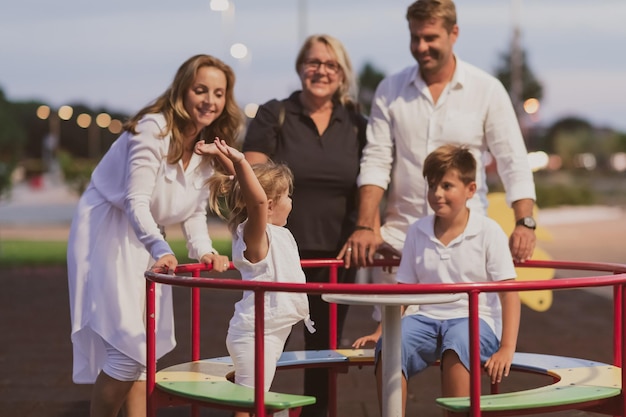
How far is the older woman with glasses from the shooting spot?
18.7 ft

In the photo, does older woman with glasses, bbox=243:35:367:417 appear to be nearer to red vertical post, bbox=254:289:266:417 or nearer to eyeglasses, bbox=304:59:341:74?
eyeglasses, bbox=304:59:341:74

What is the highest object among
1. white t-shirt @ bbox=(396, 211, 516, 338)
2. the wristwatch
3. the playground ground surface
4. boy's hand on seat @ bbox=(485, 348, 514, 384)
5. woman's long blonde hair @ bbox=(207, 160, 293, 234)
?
woman's long blonde hair @ bbox=(207, 160, 293, 234)

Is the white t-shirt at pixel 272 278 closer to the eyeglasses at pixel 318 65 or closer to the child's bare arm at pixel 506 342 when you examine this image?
the child's bare arm at pixel 506 342

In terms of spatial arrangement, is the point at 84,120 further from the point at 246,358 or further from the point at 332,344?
the point at 246,358

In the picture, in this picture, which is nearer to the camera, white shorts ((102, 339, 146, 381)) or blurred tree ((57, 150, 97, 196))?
white shorts ((102, 339, 146, 381))

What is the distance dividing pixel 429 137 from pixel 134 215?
1.48 meters

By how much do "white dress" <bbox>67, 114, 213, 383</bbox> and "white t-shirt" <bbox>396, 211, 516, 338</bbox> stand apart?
98 cm

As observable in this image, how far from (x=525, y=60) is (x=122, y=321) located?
55084 millimetres

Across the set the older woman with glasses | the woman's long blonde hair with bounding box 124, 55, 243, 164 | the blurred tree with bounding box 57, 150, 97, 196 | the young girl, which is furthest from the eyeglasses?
the blurred tree with bounding box 57, 150, 97, 196

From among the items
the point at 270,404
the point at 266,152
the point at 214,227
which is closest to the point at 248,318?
the point at 270,404

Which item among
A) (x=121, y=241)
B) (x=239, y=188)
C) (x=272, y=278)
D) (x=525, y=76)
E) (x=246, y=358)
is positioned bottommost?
(x=246, y=358)

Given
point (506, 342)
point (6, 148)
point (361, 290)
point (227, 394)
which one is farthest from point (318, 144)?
point (6, 148)

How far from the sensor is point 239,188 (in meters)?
4.46

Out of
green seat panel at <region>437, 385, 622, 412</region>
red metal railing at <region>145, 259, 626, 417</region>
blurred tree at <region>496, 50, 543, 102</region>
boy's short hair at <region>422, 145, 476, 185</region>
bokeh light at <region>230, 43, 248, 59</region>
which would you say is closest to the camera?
red metal railing at <region>145, 259, 626, 417</region>
